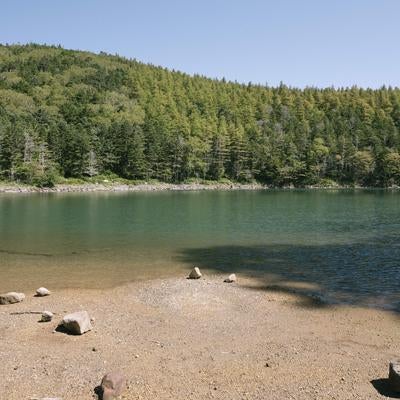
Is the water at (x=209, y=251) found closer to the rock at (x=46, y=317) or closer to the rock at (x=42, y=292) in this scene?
the rock at (x=42, y=292)

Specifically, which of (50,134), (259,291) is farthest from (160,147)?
(259,291)

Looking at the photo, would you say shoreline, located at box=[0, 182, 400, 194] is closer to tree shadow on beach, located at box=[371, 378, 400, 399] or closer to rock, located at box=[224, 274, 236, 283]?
rock, located at box=[224, 274, 236, 283]

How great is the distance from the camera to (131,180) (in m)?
151

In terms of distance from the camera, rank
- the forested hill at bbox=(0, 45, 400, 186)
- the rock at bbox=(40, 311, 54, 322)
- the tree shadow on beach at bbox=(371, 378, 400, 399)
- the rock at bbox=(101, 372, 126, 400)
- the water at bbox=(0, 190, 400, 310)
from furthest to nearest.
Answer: the forested hill at bbox=(0, 45, 400, 186), the water at bbox=(0, 190, 400, 310), the rock at bbox=(40, 311, 54, 322), the tree shadow on beach at bbox=(371, 378, 400, 399), the rock at bbox=(101, 372, 126, 400)

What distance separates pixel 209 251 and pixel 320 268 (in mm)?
9755

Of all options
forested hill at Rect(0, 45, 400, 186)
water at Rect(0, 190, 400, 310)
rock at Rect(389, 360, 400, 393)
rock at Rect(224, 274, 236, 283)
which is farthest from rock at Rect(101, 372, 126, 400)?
forested hill at Rect(0, 45, 400, 186)

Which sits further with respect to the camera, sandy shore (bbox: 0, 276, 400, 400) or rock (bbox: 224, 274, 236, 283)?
rock (bbox: 224, 274, 236, 283)

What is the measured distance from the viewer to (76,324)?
15758mm

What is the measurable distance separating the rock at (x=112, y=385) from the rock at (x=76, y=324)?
4412 mm

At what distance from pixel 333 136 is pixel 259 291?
186487 millimetres

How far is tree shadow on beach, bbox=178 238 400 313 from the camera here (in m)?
21.8

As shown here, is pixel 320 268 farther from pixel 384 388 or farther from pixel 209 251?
pixel 384 388

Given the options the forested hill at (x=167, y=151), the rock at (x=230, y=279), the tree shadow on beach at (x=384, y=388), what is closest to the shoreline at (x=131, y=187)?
the forested hill at (x=167, y=151)

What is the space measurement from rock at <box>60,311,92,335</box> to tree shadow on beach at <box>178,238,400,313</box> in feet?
33.7
